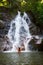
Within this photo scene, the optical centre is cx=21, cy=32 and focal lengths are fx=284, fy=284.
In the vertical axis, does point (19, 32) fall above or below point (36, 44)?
above

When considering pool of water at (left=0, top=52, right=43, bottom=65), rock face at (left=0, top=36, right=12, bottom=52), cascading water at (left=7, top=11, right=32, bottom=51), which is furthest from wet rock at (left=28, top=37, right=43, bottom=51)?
pool of water at (left=0, top=52, right=43, bottom=65)

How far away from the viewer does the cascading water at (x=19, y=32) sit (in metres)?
30.0

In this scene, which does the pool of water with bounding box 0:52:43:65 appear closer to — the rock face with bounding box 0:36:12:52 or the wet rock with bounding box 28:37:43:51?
the wet rock with bounding box 28:37:43:51

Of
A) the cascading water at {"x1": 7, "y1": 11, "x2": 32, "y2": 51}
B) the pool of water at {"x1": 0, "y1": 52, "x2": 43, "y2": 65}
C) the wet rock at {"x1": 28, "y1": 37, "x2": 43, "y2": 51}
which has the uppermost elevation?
the cascading water at {"x1": 7, "y1": 11, "x2": 32, "y2": 51}

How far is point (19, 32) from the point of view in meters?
33.0

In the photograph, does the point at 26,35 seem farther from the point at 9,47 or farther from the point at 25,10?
the point at 25,10

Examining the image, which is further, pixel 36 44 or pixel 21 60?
pixel 36 44

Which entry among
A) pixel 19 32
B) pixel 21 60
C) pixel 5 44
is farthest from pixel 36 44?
pixel 21 60

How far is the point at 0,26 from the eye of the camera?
31891mm

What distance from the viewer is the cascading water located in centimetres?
2998

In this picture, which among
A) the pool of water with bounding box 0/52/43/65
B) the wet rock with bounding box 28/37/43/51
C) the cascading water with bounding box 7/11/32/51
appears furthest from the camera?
the cascading water with bounding box 7/11/32/51

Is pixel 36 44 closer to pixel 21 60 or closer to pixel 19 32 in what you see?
pixel 19 32

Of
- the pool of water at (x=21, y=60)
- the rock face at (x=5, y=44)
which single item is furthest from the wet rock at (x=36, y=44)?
the pool of water at (x=21, y=60)

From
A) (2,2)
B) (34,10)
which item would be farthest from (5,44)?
(2,2)
